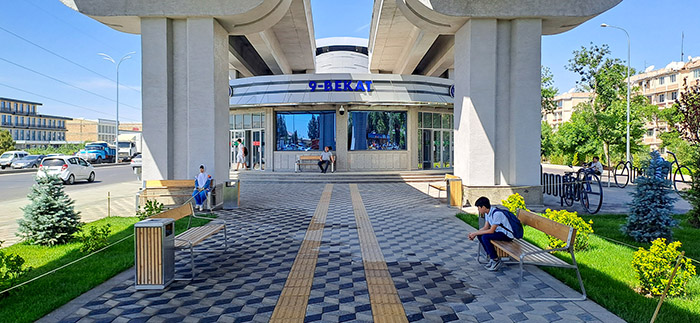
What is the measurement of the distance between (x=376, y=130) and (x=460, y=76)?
10.5 meters

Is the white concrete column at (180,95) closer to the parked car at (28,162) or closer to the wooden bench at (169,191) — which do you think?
the wooden bench at (169,191)

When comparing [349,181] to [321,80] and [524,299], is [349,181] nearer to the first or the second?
[321,80]

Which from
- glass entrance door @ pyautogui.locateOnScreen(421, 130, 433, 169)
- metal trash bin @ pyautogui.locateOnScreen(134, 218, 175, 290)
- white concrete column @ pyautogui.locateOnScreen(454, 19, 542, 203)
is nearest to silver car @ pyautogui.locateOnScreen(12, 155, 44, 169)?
glass entrance door @ pyautogui.locateOnScreen(421, 130, 433, 169)

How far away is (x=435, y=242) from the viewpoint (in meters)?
7.37

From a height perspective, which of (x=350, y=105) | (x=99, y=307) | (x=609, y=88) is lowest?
(x=99, y=307)

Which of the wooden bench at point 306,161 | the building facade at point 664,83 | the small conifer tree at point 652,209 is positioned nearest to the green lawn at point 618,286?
the small conifer tree at point 652,209

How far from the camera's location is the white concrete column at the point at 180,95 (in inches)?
434

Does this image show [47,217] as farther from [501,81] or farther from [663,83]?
[663,83]

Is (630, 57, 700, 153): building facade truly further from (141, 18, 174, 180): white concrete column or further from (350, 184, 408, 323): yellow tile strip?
(141, 18, 174, 180): white concrete column

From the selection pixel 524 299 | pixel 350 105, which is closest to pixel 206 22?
pixel 524 299

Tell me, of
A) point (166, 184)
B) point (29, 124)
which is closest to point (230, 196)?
point (166, 184)

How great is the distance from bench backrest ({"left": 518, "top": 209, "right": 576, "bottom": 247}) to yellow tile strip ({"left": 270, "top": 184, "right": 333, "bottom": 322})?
10.3 ft

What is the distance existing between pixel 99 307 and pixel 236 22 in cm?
926

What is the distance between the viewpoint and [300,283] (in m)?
5.12
